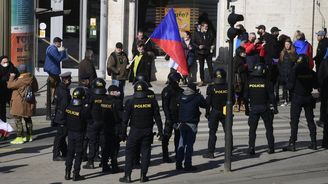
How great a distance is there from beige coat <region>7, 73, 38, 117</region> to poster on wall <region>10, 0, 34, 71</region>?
2451 mm

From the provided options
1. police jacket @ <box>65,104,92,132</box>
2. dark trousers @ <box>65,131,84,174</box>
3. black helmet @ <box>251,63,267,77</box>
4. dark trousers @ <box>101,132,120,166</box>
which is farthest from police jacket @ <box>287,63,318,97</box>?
dark trousers @ <box>65,131,84,174</box>

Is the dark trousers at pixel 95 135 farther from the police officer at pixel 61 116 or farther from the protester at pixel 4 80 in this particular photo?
the protester at pixel 4 80

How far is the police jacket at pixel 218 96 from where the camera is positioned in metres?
15.7

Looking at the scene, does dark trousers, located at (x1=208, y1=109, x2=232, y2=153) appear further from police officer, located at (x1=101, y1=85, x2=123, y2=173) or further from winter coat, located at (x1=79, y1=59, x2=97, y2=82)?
winter coat, located at (x1=79, y1=59, x2=97, y2=82)

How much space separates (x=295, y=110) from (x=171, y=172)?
342 cm

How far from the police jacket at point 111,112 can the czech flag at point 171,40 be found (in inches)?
107

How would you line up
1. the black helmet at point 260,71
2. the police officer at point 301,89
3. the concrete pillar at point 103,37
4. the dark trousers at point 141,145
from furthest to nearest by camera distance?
the concrete pillar at point 103,37 < the police officer at point 301,89 < the black helmet at point 260,71 < the dark trousers at point 141,145

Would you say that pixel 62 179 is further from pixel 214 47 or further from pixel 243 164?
pixel 214 47

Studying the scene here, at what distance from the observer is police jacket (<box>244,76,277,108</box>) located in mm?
16094

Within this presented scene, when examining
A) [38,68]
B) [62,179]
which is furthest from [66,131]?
[38,68]

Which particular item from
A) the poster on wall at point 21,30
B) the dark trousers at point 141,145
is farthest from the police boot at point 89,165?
the poster on wall at point 21,30

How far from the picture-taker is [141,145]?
45.2 feet

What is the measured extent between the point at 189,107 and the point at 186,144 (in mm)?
686

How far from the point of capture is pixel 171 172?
14750 millimetres
